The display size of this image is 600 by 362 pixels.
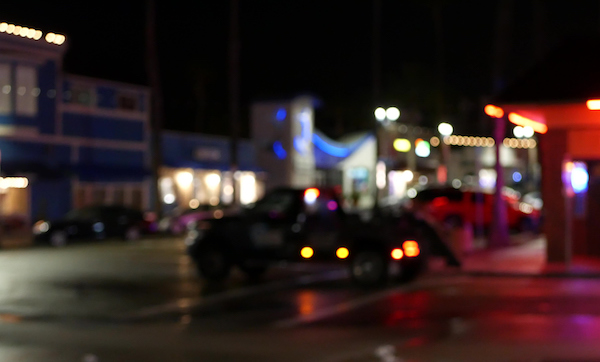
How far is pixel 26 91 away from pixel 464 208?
749 inches

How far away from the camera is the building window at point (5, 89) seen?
118ft

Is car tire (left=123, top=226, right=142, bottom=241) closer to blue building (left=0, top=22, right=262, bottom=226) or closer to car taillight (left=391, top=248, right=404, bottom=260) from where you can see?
blue building (left=0, top=22, right=262, bottom=226)

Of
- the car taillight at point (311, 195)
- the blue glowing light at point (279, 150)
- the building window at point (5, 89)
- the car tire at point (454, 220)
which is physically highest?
the building window at point (5, 89)

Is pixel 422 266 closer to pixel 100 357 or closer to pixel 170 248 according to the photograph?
pixel 100 357

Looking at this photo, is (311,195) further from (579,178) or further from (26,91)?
(26,91)

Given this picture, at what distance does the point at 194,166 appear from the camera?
48.4m

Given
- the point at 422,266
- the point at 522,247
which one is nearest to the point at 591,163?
the point at 522,247

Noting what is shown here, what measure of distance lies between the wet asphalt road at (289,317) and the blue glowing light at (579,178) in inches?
187

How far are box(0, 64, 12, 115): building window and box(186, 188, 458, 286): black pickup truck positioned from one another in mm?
19931

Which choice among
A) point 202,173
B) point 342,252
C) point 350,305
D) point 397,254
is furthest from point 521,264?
point 202,173

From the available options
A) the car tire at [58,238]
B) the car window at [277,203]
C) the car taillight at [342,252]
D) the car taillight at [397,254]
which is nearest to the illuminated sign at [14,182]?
the car tire at [58,238]

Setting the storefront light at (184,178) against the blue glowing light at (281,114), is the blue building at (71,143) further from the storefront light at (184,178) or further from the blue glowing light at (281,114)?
the blue glowing light at (281,114)

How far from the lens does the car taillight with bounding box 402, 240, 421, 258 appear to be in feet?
57.9

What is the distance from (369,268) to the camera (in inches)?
703
